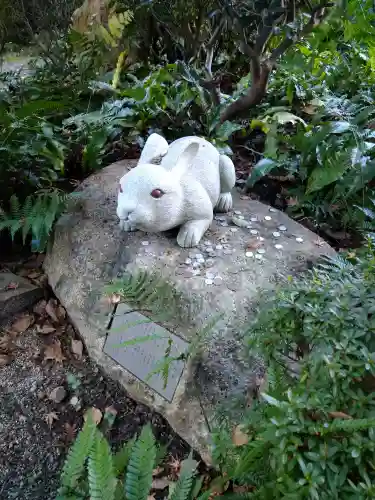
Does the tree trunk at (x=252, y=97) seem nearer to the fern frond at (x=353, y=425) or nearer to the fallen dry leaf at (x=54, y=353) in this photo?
the fallen dry leaf at (x=54, y=353)

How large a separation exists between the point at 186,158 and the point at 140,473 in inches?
56.6

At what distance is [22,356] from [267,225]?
1.54 m

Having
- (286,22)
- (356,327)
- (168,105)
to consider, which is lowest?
(168,105)

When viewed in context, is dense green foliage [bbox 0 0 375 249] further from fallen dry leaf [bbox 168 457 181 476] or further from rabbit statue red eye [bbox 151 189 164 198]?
fallen dry leaf [bbox 168 457 181 476]

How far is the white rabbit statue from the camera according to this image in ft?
6.80

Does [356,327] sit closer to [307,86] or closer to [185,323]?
[185,323]

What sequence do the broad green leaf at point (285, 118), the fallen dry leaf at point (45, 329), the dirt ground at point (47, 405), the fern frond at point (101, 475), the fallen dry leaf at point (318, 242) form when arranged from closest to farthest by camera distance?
the fern frond at point (101, 475) → the dirt ground at point (47, 405) → the fallen dry leaf at point (318, 242) → the fallen dry leaf at point (45, 329) → the broad green leaf at point (285, 118)

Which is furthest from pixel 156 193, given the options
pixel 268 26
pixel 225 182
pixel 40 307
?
pixel 268 26

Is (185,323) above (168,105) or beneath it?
beneath

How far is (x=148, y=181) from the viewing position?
205 centimetres

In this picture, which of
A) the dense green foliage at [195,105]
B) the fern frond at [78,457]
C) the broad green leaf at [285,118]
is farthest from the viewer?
the broad green leaf at [285,118]

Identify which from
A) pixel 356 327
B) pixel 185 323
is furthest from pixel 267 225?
pixel 356 327

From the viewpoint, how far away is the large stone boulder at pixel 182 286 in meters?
1.98

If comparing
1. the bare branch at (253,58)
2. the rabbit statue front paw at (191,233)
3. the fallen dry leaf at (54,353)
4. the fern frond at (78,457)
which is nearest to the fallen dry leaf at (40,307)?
the fallen dry leaf at (54,353)
